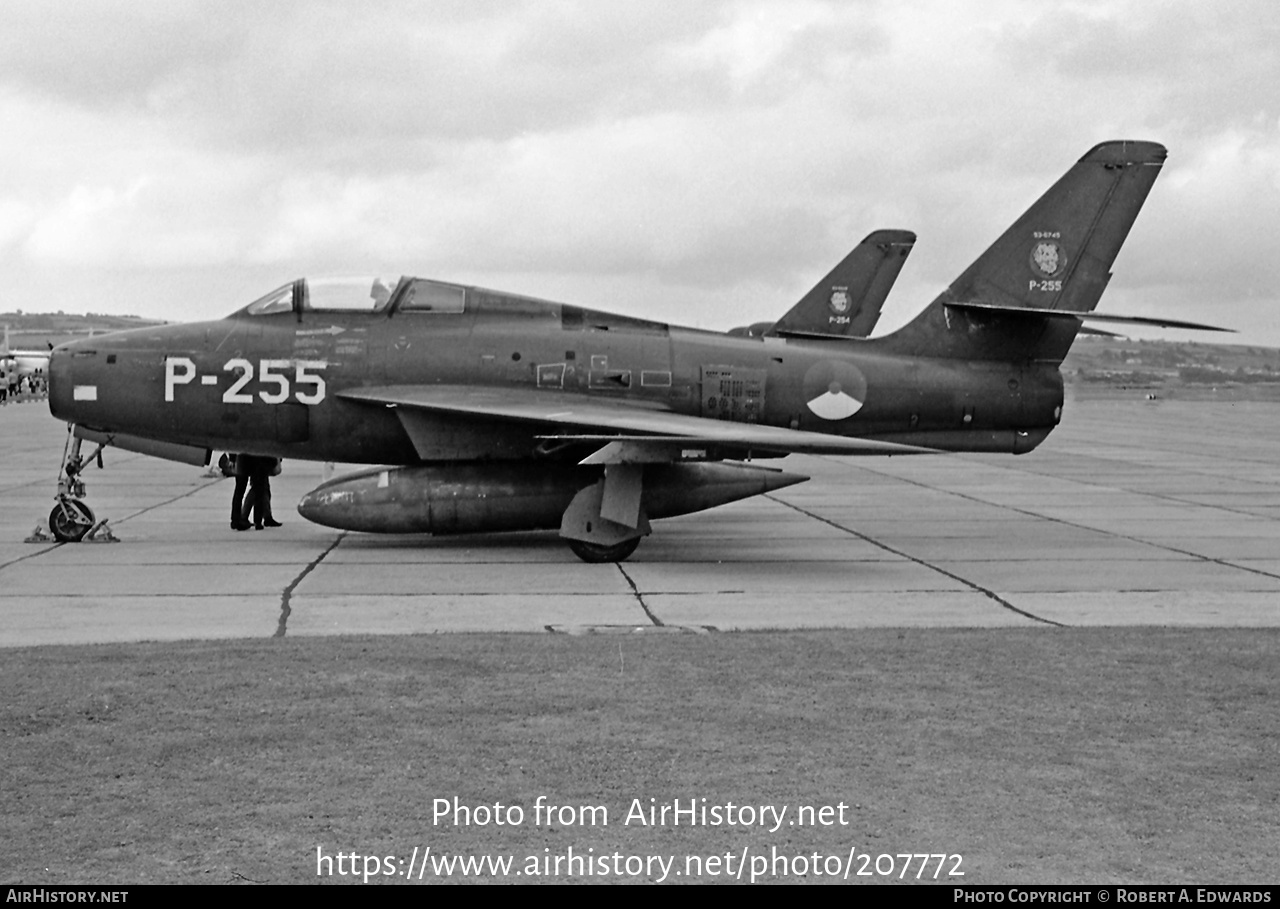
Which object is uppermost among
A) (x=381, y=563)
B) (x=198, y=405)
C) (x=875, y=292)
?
(x=875, y=292)

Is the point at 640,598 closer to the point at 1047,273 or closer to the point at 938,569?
the point at 938,569

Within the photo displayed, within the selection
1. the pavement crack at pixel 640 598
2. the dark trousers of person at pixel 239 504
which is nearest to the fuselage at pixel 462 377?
the dark trousers of person at pixel 239 504

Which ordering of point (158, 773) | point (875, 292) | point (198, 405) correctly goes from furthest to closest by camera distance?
1. point (875, 292)
2. point (198, 405)
3. point (158, 773)

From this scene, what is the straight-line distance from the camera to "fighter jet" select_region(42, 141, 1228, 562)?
14812 mm

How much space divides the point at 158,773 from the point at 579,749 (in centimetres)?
188

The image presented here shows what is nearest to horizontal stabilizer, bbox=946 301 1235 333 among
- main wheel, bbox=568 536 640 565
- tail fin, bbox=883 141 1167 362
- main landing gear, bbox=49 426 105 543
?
tail fin, bbox=883 141 1167 362

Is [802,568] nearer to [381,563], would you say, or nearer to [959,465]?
[381,563]

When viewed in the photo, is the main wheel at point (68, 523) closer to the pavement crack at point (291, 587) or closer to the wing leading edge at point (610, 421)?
the pavement crack at point (291, 587)

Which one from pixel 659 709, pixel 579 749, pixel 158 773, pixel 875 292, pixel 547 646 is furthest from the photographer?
pixel 875 292

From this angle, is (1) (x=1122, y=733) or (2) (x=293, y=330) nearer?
(1) (x=1122, y=733)

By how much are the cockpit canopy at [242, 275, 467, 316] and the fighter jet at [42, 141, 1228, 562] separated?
21mm

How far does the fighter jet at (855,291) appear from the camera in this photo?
28031 mm
